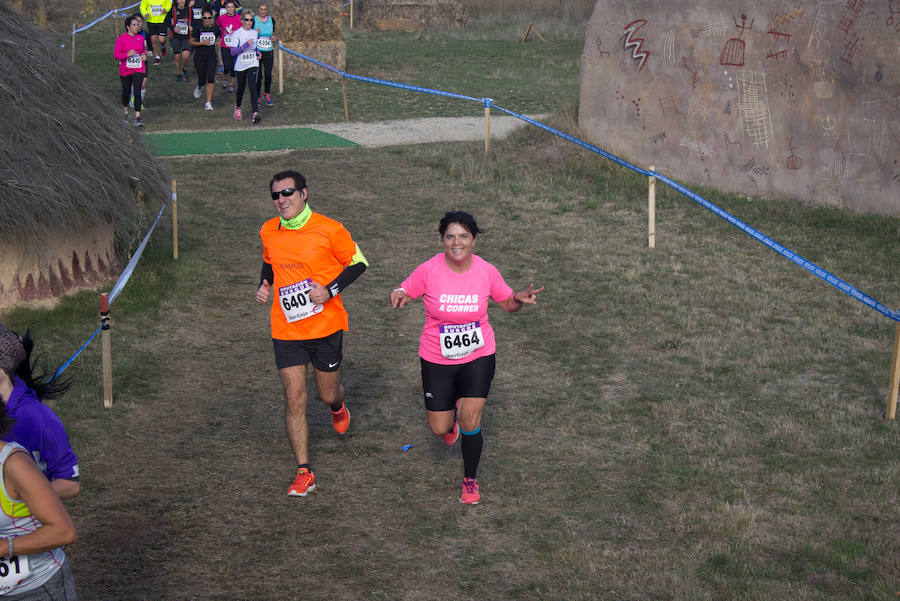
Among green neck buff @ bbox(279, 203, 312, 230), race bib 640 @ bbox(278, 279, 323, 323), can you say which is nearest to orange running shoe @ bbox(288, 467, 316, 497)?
race bib 640 @ bbox(278, 279, 323, 323)

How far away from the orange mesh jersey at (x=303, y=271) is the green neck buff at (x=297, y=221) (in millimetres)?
22

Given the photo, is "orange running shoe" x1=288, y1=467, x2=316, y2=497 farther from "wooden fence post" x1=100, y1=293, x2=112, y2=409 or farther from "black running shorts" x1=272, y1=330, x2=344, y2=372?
"wooden fence post" x1=100, y1=293, x2=112, y2=409

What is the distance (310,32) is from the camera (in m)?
22.3

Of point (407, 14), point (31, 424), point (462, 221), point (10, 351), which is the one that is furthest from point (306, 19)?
point (31, 424)

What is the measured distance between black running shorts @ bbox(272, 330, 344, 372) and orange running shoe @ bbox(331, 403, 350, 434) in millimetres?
561

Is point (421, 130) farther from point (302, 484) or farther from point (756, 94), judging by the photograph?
point (302, 484)

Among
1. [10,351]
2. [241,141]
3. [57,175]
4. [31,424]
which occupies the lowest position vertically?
[241,141]

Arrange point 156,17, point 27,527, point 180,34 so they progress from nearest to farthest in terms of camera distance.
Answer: point 27,527, point 180,34, point 156,17

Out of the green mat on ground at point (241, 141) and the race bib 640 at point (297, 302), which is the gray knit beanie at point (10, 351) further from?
the green mat on ground at point (241, 141)

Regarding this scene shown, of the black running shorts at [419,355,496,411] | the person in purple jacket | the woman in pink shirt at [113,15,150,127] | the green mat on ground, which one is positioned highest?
the woman in pink shirt at [113,15,150,127]

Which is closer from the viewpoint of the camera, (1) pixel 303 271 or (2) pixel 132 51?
(1) pixel 303 271

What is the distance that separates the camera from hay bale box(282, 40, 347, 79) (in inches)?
877

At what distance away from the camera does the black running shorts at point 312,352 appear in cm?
630

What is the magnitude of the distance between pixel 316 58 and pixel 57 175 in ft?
45.7
